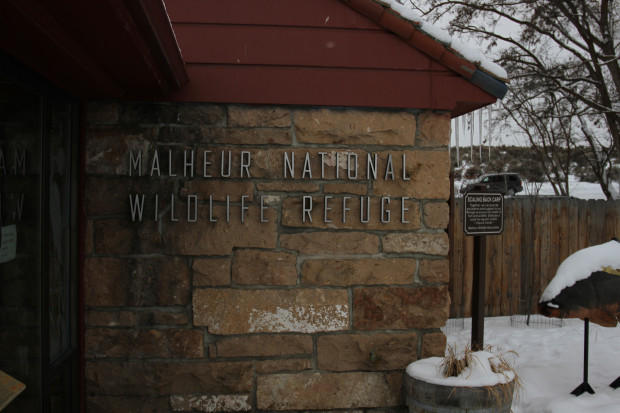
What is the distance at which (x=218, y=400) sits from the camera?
3064 millimetres

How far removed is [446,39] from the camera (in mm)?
3055

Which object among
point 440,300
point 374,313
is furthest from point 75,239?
point 440,300

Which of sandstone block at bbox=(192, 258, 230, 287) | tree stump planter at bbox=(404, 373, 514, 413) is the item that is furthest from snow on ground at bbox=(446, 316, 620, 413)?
sandstone block at bbox=(192, 258, 230, 287)

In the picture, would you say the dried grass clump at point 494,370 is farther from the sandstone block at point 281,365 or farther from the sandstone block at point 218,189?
the sandstone block at point 218,189

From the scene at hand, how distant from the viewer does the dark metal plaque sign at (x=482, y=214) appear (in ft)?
11.5

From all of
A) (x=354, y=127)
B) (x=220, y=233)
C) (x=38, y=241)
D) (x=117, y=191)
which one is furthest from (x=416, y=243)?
(x=38, y=241)

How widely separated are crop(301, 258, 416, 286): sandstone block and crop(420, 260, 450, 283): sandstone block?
→ 7 cm

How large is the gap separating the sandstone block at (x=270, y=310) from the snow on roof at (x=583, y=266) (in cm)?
176

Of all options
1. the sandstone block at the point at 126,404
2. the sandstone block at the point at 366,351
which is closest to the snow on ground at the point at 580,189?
the sandstone block at the point at 366,351

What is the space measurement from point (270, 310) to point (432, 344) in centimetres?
117

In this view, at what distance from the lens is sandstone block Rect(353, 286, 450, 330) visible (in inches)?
124

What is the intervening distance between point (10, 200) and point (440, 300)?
2697mm

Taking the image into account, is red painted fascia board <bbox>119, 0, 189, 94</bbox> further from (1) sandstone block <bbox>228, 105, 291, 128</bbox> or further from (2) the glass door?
(2) the glass door

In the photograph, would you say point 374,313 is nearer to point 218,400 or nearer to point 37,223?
point 218,400
